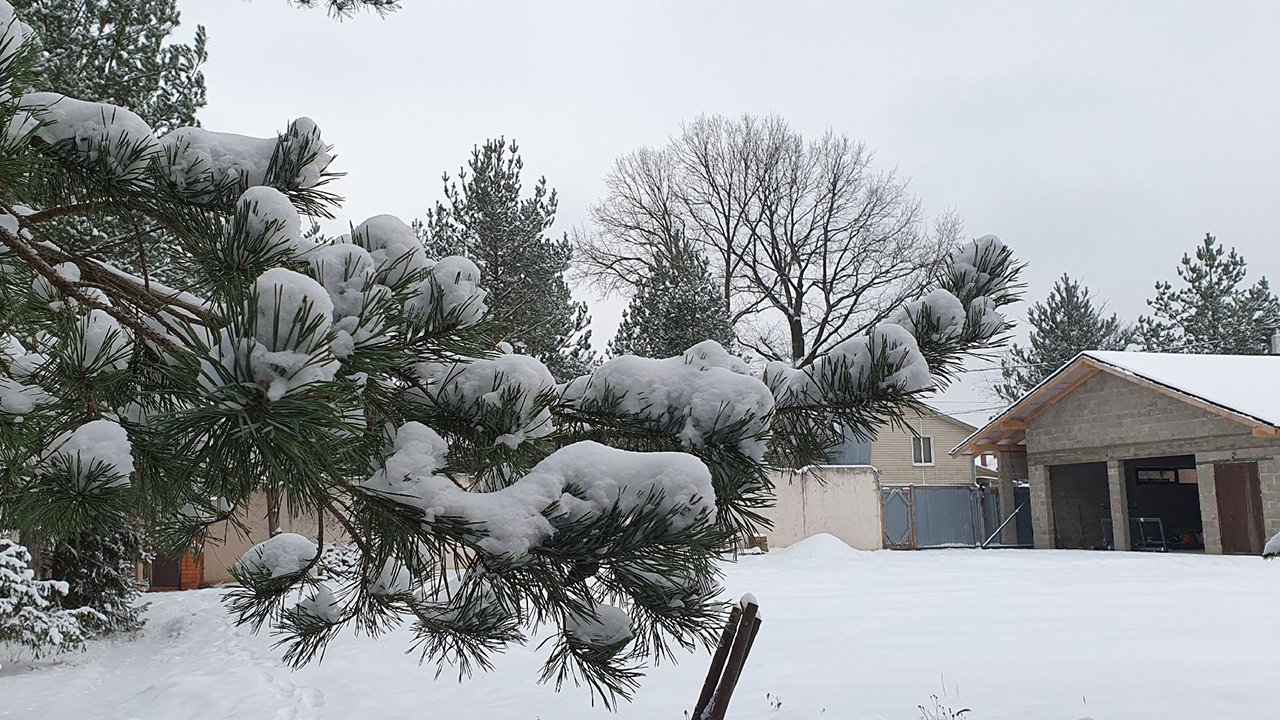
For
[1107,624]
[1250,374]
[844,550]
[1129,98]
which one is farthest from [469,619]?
[1129,98]

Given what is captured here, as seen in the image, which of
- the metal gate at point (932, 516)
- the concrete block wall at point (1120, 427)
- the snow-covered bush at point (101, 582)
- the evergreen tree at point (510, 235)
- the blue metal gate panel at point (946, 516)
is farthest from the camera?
the blue metal gate panel at point (946, 516)

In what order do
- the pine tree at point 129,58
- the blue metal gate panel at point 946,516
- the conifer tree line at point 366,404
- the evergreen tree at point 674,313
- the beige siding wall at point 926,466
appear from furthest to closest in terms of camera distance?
the beige siding wall at point 926,466 < the blue metal gate panel at point 946,516 < the evergreen tree at point 674,313 < the pine tree at point 129,58 < the conifer tree line at point 366,404

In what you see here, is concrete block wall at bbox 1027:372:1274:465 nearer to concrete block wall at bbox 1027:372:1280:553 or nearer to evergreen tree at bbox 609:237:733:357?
concrete block wall at bbox 1027:372:1280:553

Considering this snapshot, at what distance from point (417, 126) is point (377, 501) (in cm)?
1093

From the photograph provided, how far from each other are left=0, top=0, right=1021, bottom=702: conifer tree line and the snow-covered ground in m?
3.54

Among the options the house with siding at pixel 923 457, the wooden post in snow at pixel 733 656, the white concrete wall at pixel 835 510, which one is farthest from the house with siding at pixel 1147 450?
→ the wooden post in snow at pixel 733 656

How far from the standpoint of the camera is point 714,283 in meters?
16.6

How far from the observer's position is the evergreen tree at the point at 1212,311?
102 ft

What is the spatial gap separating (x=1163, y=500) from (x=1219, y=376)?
17.2 feet

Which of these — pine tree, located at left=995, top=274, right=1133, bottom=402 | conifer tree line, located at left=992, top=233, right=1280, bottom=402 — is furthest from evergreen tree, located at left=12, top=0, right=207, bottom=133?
conifer tree line, located at left=992, top=233, right=1280, bottom=402

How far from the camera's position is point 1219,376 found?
1952cm

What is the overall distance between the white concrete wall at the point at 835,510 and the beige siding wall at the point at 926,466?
1145 centimetres

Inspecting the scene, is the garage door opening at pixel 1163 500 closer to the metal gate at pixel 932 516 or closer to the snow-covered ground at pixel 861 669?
the metal gate at pixel 932 516

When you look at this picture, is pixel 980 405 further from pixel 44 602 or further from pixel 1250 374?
pixel 44 602
